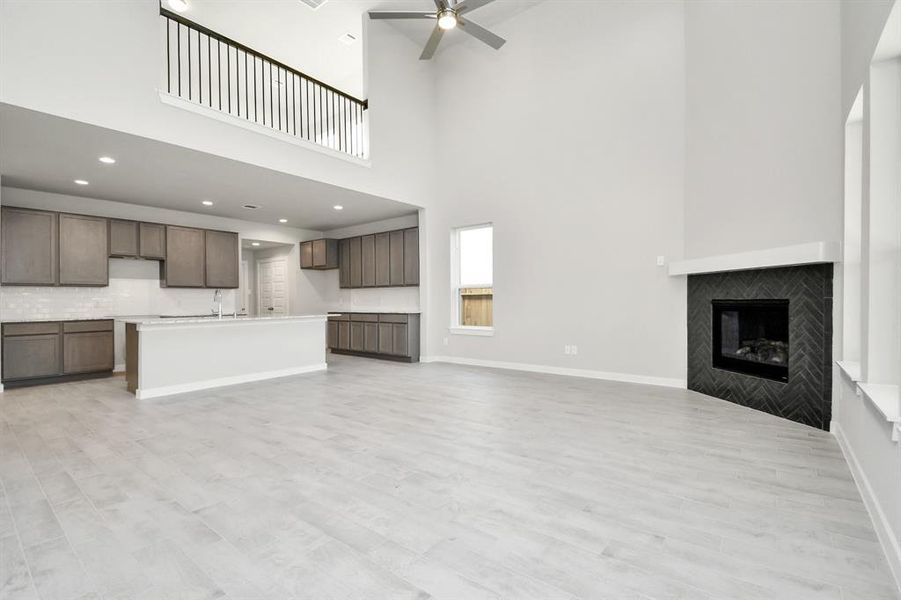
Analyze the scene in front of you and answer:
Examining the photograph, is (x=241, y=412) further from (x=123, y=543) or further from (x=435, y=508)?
(x=435, y=508)

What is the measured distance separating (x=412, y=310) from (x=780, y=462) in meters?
6.00

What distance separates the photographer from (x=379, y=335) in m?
7.73

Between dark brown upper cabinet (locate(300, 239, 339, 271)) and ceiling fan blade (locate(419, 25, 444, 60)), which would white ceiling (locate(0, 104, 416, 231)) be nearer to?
dark brown upper cabinet (locate(300, 239, 339, 271))

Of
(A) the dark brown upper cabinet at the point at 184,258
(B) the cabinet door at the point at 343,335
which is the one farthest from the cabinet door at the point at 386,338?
(A) the dark brown upper cabinet at the point at 184,258

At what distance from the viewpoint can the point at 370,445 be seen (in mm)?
3055

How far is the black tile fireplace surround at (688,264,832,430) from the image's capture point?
3.41m

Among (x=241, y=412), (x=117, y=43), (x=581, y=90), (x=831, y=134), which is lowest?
(x=241, y=412)

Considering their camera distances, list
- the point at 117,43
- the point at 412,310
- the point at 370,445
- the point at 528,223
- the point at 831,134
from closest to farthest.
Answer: the point at 370,445, the point at 831,134, the point at 117,43, the point at 528,223, the point at 412,310

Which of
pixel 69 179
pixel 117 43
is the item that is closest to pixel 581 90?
pixel 117 43

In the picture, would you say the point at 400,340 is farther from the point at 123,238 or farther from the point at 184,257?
the point at 123,238

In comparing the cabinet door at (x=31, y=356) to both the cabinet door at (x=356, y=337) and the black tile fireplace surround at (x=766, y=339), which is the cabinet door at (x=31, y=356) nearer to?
the cabinet door at (x=356, y=337)

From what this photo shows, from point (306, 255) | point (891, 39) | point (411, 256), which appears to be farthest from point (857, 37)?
point (306, 255)

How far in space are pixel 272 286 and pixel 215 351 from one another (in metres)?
4.74

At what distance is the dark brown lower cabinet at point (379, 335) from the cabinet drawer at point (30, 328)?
3.76 m
